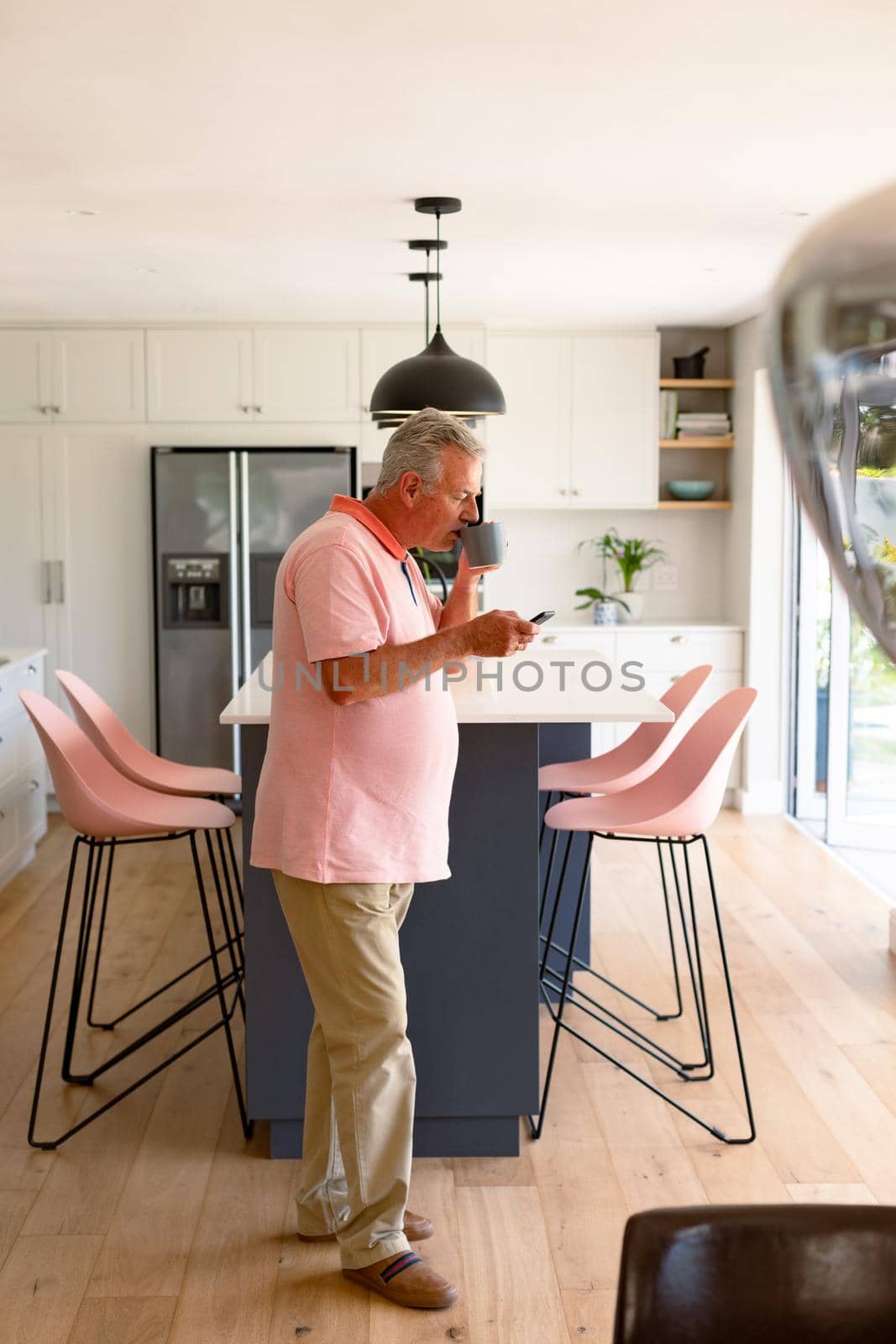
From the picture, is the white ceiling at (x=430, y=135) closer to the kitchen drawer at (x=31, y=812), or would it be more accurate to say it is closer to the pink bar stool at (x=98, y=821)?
the pink bar stool at (x=98, y=821)

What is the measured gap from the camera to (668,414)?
6.77 meters

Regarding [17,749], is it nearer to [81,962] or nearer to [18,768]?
[18,768]

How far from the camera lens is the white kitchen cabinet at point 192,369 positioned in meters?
6.43

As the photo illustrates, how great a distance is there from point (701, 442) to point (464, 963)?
4470 millimetres

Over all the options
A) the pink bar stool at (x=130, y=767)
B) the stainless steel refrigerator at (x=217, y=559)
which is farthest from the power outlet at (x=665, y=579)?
the pink bar stool at (x=130, y=767)

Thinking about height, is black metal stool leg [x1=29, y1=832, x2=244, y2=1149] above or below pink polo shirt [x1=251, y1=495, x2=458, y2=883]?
below

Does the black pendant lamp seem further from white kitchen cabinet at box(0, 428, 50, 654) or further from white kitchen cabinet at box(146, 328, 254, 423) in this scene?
white kitchen cabinet at box(0, 428, 50, 654)

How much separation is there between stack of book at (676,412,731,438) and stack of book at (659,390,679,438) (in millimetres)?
32

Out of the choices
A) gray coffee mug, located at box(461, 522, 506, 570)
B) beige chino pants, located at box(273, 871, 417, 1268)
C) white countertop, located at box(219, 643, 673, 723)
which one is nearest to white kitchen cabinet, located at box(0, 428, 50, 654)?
white countertop, located at box(219, 643, 673, 723)

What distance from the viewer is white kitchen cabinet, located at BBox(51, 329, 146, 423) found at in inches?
252

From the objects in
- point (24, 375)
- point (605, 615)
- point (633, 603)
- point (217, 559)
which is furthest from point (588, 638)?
point (24, 375)

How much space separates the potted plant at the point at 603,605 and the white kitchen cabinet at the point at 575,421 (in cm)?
46

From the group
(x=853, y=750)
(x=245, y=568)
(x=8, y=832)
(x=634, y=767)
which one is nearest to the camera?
(x=634, y=767)

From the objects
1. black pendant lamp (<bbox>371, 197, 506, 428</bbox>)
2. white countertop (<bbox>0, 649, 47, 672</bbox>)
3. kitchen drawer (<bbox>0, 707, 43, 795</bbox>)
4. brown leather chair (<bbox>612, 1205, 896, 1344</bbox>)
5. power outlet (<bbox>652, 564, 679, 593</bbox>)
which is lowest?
kitchen drawer (<bbox>0, 707, 43, 795</bbox>)
